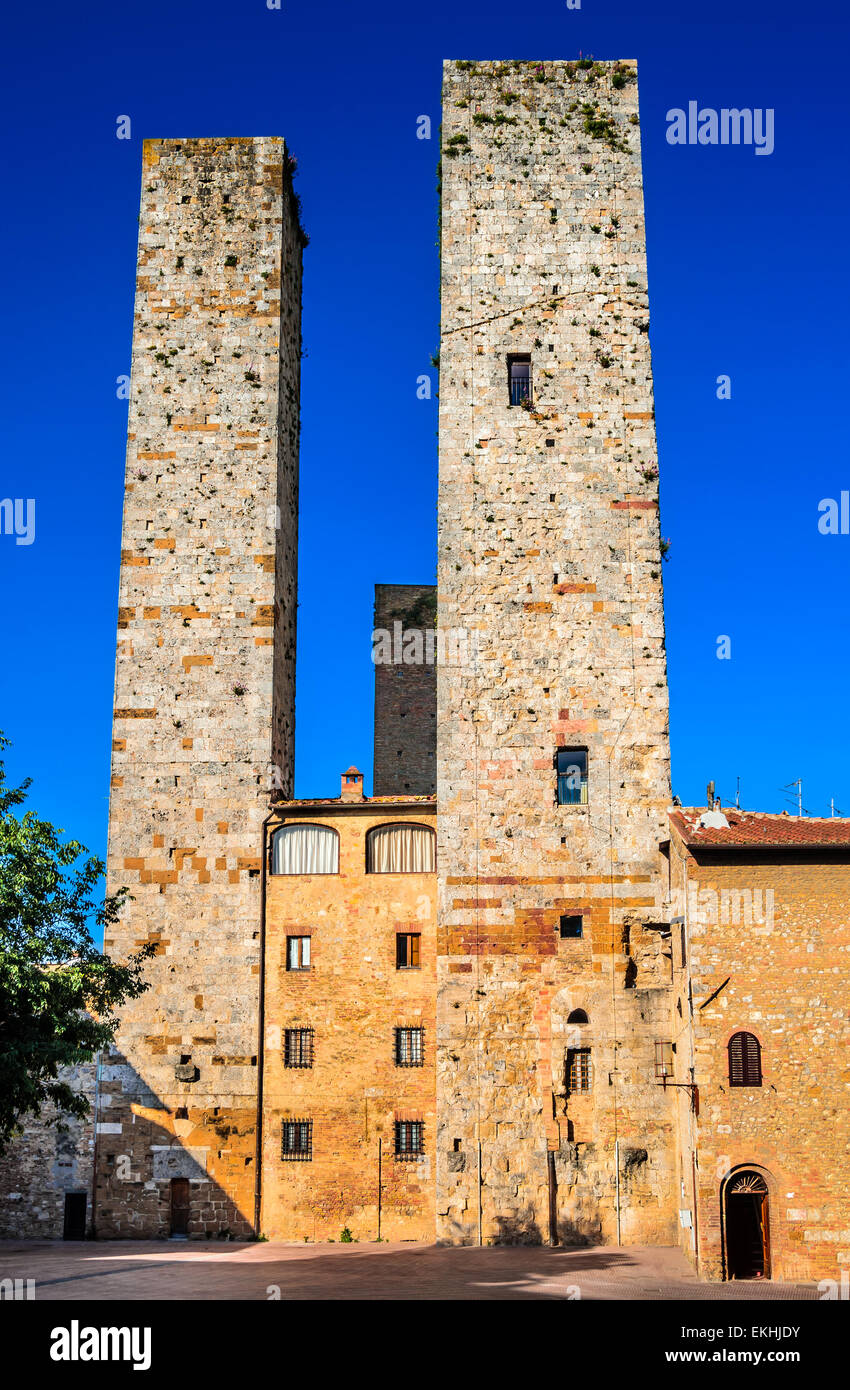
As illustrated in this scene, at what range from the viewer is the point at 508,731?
25.7 m

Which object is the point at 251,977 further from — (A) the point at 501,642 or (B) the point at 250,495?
(B) the point at 250,495

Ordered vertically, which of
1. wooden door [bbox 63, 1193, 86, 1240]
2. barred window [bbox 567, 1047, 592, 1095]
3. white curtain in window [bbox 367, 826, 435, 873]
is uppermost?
white curtain in window [bbox 367, 826, 435, 873]

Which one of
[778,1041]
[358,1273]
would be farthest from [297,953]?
[778,1041]

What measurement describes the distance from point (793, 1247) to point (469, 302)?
18.3 metres

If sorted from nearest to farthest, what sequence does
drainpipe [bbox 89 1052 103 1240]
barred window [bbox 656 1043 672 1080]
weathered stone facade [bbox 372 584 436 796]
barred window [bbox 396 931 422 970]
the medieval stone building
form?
1. the medieval stone building
2. barred window [bbox 656 1043 672 1080]
3. drainpipe [bbox 89 1052 103 1240]
4. barred window [bbox 396 931 422 970]
5. weathered stone facade [bbox 372 584 436 796]

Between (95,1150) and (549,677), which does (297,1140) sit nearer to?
(95,1150)

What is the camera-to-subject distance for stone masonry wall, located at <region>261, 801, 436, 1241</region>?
2433 centimetres

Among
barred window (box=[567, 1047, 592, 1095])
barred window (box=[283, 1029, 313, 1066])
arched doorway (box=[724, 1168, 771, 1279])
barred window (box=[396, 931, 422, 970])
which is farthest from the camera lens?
barred window (box=[396, 931, 422, 970])

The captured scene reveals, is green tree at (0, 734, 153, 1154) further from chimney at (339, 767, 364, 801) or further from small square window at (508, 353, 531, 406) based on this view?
small square window at (508, 353, 531, 406)

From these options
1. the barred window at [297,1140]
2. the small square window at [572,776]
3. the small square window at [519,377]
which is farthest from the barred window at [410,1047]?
the small square window at [519,377]

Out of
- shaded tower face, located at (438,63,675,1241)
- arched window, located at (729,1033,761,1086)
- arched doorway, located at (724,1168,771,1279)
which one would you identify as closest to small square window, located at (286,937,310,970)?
shaded tower face, located at (438,63,675,1241)

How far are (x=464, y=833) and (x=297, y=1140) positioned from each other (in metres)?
6.32

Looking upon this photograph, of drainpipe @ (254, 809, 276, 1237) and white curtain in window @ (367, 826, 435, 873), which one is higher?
white curtain in window @ (367, 826, 435, 873)

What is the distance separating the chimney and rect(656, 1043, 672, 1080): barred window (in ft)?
23.5
